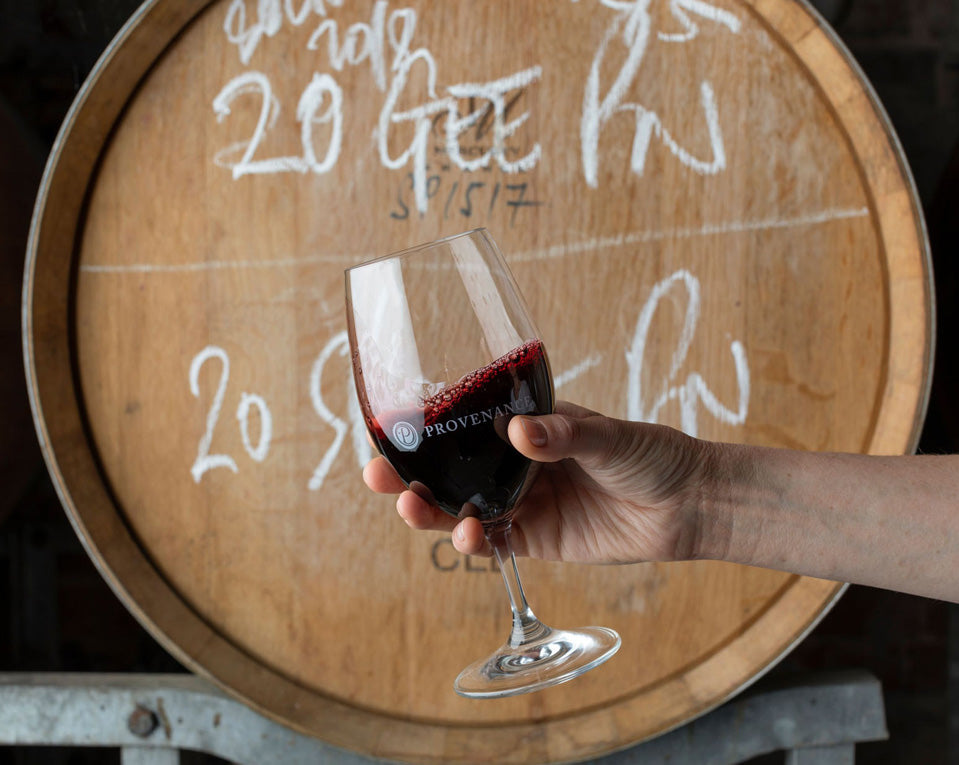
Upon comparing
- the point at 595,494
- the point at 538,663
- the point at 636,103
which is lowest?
the point at 538,663

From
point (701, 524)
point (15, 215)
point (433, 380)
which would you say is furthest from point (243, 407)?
point (15, 215)

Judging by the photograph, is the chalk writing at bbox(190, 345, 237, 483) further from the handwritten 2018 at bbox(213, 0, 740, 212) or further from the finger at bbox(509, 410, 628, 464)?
the finger at bbox(509, 410, 628, 464)

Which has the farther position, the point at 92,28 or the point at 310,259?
the point at 92,28

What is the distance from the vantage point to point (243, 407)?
0.95 metres

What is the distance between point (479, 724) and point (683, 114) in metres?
0.78

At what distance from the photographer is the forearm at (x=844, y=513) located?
0.74 m

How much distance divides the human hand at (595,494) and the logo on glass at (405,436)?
0.26ft

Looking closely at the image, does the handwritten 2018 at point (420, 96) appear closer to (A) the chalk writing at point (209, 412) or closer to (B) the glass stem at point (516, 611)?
(A) the chalk writing at point (209, 412)

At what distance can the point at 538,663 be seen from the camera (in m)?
0.65

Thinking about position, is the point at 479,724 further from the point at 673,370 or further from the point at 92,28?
the point at 92,28

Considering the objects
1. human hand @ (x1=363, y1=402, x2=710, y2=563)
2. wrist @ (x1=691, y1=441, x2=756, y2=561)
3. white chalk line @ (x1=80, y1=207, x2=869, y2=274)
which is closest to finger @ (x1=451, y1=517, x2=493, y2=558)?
human hand @ (x1=363, y1=402, x2=710, y2=563)

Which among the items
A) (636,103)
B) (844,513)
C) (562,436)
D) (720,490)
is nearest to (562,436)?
(562,436)

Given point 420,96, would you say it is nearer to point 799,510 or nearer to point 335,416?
point 335,416

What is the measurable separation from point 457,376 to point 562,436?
94mm
